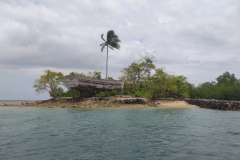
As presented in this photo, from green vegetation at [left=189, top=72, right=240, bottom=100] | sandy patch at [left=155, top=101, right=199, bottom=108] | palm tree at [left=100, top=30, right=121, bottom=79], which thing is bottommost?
sandy patch at [left=155, top=101, right=199, bottom=108]

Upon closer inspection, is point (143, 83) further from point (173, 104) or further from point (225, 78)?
point (225, 78)

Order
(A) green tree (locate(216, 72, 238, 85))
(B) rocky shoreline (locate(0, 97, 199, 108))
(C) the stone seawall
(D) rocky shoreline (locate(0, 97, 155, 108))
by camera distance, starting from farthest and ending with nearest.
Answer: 1. (A) green tree (locate(216, 72, 238, 85))
2. (D) rocky shoreline (locate(0, 97, 155, 108))
3. (B) rocky shoreline (locate(0, 97, 199, 108))
4. (C) the stone seawall

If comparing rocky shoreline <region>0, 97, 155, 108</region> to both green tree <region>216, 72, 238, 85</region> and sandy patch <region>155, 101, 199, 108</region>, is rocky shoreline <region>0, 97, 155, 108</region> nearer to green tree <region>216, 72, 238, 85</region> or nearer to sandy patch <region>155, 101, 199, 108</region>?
sandy patch <region>155, 101, 199, 108</region>

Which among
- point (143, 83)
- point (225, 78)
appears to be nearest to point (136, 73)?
point (143, 83)

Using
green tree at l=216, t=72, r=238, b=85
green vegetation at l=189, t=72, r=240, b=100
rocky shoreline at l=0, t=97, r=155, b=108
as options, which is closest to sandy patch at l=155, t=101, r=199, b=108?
rocky shoreline at l=0, t=97, r=155, b=108

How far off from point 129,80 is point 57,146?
40.0m

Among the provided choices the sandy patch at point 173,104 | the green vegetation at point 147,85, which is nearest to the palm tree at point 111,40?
the green vegetation at point 147,85

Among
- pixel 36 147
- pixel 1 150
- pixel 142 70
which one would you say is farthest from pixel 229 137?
pixel 142 70

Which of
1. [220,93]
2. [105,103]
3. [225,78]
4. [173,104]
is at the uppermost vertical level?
[225,78]

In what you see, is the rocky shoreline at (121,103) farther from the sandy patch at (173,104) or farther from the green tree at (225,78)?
the green tree at (225,78)

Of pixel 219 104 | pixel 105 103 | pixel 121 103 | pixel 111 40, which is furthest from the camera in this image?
pixel 111 40

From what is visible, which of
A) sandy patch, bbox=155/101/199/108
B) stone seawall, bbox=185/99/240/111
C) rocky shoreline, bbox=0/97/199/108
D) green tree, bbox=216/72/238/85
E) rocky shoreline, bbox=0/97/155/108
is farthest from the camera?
green tree, bbox=216/72/238/85

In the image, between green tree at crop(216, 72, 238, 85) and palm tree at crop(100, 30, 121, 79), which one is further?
green tree at crop(216, 72, 238, 85)

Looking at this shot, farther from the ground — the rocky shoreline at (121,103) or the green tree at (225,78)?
the green tree at (225,78)
